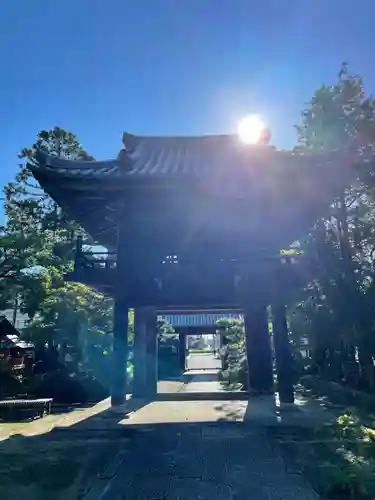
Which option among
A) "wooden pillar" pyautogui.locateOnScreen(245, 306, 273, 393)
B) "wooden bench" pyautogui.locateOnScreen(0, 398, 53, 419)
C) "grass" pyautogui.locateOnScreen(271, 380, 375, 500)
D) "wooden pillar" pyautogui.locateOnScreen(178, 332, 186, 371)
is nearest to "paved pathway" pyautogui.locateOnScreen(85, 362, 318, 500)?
"grass" pyautogui.locateOnScreen(271, 380, 375, 500)

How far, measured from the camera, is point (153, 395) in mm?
11211

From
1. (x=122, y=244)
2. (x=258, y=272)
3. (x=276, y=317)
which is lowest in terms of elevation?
(x=276, y=317)

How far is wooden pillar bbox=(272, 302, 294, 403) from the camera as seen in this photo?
812 centimetres

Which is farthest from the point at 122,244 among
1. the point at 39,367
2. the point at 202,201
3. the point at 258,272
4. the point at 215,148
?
the point at 39,367

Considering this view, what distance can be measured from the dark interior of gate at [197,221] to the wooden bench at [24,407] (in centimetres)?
298

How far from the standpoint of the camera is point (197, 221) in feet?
26.2

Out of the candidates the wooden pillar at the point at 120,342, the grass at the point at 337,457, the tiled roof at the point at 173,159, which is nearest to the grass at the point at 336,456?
the grass at the point at 337,457

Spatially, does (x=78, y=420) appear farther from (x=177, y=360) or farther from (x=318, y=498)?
(x=177, y=360)

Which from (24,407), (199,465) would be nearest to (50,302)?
(24,407)

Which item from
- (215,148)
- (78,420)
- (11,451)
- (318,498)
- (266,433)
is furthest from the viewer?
(215,148)

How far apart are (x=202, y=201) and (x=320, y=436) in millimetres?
4633

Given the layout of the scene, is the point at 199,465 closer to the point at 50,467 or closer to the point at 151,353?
the point at 50,467

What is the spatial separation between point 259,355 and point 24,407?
257 inches

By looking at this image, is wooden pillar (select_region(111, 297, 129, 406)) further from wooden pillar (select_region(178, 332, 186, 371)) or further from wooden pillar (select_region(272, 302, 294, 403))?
wooden pillar (select_region(178, 332, 186, 371))
